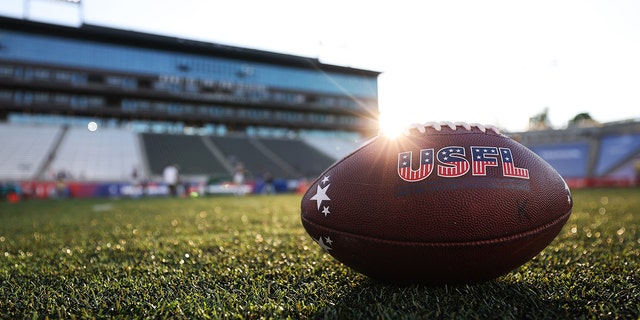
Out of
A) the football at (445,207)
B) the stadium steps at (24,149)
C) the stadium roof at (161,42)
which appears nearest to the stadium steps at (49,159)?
the stadium steps at (24,149)

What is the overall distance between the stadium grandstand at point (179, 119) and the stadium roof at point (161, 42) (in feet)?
0.30

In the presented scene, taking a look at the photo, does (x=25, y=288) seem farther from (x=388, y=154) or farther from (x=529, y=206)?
(x=529, y=206)

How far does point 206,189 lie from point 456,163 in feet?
63.4

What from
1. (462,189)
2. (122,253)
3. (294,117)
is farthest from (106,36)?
(462,189)

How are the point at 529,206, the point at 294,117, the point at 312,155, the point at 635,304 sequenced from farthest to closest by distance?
the point at 294,117
the point at 312,155
the point at 529,206
the point at 635,304

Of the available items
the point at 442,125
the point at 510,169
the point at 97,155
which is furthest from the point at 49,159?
the point at 510,169

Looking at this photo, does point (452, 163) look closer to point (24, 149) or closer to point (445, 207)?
point (445, 207)

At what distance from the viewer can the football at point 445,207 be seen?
1.80m

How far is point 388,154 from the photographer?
1989 millimetres

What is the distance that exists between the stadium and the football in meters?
0.16

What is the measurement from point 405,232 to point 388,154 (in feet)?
1.29

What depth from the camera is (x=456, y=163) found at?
1848 millimetres

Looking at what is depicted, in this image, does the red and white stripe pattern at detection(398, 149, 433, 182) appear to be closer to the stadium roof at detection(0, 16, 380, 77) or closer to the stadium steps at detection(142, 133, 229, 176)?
the stadium steps at detection(142, 133, 229, 176)

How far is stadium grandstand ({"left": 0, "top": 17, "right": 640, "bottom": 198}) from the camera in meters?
23.9
